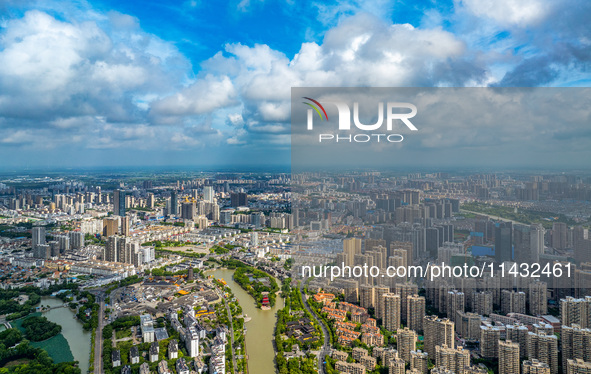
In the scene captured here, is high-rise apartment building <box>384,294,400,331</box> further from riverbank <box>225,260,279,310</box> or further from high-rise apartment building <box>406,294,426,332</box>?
riverbank <box>225,260,279,310</box>

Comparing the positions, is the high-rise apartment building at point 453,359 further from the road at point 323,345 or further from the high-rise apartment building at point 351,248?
the high-rise apartment building at point 351,248

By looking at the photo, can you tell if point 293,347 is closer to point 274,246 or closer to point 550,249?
point 550,249

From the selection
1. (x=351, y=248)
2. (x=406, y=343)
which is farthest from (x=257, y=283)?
(x=406, y=343)

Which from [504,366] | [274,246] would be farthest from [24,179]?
[504,366]

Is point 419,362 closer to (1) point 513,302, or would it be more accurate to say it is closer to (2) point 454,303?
(2) point 454,303

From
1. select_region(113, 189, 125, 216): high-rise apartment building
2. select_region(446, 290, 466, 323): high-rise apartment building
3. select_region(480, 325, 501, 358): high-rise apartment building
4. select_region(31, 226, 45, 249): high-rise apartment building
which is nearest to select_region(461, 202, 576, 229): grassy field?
select_region(446, 290, 466, 323): high-rise apartment building


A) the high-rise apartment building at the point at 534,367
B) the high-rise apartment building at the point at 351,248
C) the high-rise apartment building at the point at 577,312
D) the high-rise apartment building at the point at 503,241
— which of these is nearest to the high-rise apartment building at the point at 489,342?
the high-rise apartment building at the point at 534,367
